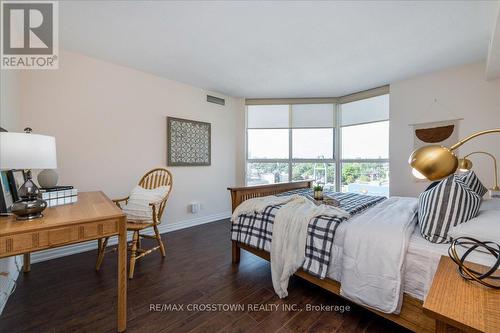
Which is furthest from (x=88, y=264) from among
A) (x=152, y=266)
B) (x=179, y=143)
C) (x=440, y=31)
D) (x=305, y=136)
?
(x=440, y=31)

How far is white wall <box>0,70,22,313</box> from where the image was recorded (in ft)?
5.40

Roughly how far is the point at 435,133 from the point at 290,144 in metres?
2.35

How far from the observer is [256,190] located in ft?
8.55

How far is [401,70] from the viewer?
10.5ft

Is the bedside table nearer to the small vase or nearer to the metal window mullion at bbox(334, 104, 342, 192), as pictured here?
the small vase

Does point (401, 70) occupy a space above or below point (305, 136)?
above

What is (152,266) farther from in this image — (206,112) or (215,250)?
(206,112)

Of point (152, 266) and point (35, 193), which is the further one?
point (152, 266)

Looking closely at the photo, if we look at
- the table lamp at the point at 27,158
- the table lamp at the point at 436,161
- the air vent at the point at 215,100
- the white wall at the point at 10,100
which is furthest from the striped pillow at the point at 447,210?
the air vent at the point at 215,100

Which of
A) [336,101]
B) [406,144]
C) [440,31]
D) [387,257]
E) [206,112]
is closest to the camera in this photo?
[387,257]

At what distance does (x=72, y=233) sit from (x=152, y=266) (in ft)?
4.08

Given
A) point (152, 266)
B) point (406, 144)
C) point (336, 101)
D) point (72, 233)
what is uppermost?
point (336, 101)

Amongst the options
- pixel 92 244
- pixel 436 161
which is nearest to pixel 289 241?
pixel 436 161

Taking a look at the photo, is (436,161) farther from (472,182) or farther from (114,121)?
(114,121)
